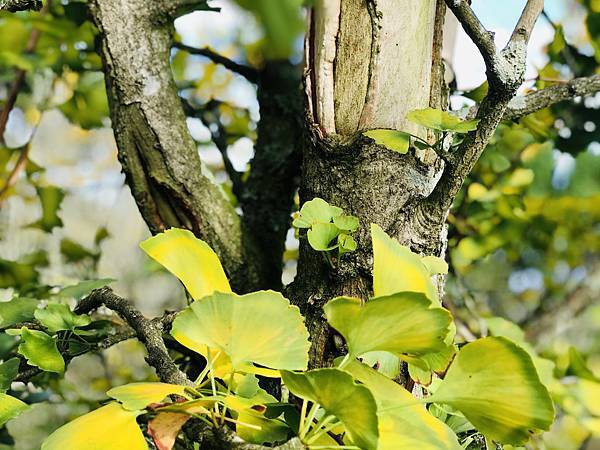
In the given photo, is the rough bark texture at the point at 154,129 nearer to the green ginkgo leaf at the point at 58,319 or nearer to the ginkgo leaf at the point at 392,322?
the green ginkgo leaf at the point at 58,319

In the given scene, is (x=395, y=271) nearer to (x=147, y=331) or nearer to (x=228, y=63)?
(x=147, y=331)

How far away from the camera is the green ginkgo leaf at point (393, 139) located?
1.47ft

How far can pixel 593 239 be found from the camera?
135 centimetres

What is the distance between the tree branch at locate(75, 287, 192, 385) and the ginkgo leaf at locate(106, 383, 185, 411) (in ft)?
0.11

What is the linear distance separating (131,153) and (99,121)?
0.43 m

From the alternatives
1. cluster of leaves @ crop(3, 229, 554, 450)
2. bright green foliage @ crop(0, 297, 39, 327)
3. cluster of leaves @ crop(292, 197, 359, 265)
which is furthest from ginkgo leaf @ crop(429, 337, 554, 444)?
bright green foliage @ crop(0, 297, 39, 327)

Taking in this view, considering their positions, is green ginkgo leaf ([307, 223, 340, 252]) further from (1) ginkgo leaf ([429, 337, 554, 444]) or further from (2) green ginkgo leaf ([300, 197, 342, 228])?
(1) ginkgo leaf ([429, 337, 554, 444])

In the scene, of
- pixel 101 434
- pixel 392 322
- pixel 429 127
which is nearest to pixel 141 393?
pixel 101 434

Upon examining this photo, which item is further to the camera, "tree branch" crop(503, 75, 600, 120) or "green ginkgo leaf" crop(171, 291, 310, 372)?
"tree branch" crop(503, 75, 600, 120)

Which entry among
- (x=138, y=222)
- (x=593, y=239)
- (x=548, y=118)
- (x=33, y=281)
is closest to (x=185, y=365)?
(x=33, y=281)

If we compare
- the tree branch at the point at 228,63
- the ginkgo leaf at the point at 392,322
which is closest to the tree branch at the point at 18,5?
the ginkgo leaf at the point at 392,322

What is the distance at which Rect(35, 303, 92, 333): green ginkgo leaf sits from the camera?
1.66 feet

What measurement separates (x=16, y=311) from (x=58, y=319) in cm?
8

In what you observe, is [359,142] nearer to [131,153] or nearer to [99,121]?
[131,153]
